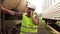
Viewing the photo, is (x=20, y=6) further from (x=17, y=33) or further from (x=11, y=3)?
(x=17, y=33)

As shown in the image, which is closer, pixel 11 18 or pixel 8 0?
pixel 8 0

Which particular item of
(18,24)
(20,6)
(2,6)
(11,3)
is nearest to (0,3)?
(2,6)

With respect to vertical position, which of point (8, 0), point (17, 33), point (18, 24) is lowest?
point (17, 33)

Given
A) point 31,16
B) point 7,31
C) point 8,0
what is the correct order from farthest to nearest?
point 7,31 < point 8,0 < point 31,16

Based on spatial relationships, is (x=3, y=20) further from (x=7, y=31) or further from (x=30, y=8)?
(x=30, y=8)

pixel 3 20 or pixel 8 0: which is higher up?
pixel 8 0

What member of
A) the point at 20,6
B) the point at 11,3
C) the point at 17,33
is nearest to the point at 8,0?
the point at 11,3

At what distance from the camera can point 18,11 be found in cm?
308

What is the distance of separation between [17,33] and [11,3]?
0.69m

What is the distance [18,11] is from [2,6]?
468 mm

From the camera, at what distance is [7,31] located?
A: 9.92 ft

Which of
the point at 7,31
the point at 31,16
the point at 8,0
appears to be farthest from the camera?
the point at 7,31

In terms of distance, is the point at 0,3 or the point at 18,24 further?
the point at 18,24

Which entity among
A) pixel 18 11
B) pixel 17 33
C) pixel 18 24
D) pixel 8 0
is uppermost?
pixel 8 0
